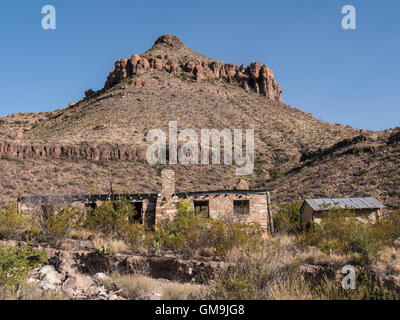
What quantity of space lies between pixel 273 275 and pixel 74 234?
10052mm

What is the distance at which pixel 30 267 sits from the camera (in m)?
9.69

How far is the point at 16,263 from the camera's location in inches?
350

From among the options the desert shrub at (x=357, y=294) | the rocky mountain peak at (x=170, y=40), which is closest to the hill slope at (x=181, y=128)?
the rocky mountain peak at (x=170, y=40)

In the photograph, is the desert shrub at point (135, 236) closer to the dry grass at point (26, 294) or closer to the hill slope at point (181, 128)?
the dry grass at point (26, 294)

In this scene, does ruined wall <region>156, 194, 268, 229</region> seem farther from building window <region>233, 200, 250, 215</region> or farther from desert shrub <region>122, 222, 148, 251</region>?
desert shrub <region>122, 222, 148, 251</region>

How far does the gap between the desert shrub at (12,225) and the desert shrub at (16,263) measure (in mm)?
3201

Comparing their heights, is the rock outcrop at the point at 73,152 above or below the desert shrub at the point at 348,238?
above

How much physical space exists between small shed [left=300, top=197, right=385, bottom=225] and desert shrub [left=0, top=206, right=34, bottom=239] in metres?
13.4

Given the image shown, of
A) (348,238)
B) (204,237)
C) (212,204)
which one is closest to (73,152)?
(212,204)

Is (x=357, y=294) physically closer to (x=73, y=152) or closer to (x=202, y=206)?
(x=202, y=206)

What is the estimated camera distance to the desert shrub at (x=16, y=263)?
7.91 metres

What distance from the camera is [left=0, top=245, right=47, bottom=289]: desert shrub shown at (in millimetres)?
7906
